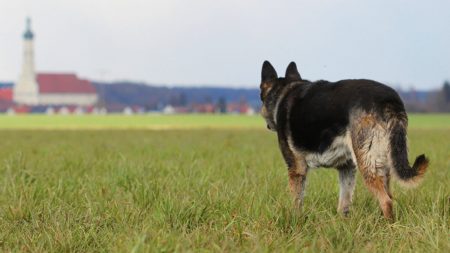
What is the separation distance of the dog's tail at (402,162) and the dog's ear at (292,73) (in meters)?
2.00

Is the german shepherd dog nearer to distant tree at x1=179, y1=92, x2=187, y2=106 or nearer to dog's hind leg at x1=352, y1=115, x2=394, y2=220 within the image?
dog's hind leg at x1=352, y1=115, x2=394, y2=220

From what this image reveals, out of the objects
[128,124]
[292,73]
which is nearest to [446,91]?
[128,124]

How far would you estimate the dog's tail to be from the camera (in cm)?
576

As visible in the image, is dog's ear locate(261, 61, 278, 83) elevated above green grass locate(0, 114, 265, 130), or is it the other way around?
dog's ear locate(261, 61, 278, 83)

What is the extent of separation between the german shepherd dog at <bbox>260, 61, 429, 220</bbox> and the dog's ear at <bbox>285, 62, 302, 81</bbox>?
602mm

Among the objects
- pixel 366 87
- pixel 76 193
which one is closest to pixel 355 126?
pixel 366 87

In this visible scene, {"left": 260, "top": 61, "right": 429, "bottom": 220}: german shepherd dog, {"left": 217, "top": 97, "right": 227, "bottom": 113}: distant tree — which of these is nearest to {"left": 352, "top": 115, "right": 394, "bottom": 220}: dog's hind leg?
{"left": 260, "top": 61, "right": 429, "bottom": 220}: german shepherd dog

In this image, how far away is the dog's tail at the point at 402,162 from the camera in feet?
18.9

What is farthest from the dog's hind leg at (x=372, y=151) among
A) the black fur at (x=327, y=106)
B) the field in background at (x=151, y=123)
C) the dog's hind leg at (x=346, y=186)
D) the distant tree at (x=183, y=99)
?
the distant tree at (x=183, y=99)

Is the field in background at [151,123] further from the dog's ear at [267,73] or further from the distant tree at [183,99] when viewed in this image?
the distant tree at [183,99]

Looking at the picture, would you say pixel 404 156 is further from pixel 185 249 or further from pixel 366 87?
pixel 185 249

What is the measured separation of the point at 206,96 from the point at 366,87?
159m

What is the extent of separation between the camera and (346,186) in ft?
22.2

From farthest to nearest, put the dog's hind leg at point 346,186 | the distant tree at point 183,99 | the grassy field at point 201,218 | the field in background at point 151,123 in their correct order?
the distant tree at point 183,99, the field in background at point 151,123, the dog's hind leg at point 346,186, the grassy field at point 201,218
